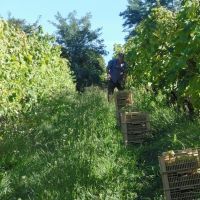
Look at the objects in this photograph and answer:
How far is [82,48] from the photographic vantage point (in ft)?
123

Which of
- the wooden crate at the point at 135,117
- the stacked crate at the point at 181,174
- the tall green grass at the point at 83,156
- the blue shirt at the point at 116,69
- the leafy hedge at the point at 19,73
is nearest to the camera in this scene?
the stacked crate at the point at 181,174

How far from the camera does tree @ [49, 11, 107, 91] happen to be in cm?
3500

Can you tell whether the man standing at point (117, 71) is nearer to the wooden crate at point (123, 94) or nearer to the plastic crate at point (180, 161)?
the wooden crate at point (123, 94)

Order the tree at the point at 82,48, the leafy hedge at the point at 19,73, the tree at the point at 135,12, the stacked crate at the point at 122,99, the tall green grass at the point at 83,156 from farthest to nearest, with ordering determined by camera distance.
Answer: the tree at the point at 135,12
the tree at the point at 82,48
the stacked crate at the point at 122,99
the leafy hedge at the point at 19,73
the tall green grass at the point at 83,156

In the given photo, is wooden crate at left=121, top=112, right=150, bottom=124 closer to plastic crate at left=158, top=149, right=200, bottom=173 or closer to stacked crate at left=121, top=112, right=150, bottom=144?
stacked crate at left=121, top=112, right=150, bottom=144

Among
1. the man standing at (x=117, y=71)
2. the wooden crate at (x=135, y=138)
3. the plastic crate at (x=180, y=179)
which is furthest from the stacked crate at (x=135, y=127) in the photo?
the man standing at (x=117, y=71)

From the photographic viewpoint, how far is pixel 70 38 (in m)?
38.2

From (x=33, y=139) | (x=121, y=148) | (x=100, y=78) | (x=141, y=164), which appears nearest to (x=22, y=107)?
(x=33, y=139)

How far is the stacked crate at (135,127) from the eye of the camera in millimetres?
7480

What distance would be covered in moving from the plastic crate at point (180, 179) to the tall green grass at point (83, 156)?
350 millimetres

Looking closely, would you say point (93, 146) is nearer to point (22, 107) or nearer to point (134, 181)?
point (134, 181)

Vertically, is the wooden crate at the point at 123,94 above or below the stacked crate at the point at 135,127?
above

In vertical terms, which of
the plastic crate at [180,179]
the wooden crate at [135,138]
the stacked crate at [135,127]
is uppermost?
the stacked crate at [135,127]

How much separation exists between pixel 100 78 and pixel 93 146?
28.7 m
